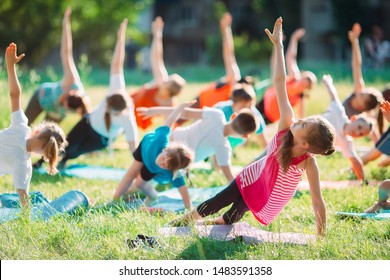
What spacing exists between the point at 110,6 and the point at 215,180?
949 inches

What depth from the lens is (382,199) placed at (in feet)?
18.3

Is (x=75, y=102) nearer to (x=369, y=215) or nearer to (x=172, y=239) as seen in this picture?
(x=172, y=239)

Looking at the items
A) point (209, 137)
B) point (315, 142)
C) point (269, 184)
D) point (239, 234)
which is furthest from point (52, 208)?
point (315, 142)

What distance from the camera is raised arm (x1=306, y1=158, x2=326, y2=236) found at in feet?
15.4

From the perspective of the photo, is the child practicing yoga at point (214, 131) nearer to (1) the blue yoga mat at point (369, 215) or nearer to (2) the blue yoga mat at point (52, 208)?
(2) the blue yoga mat at point (52, 208)

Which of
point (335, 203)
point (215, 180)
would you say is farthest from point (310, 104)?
point (335, 203)

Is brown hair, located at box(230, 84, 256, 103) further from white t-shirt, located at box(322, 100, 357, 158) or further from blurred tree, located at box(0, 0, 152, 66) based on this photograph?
blurred tree, located at box(0, 0, 152, 66)

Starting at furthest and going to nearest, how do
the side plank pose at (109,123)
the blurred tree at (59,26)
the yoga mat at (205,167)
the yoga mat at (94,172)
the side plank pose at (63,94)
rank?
the blurred tree at (59,26), the yoga mat at (205,167), the side plank pose at (63,94), the yoga mat at (94,172), the side plank pose at (109,123)

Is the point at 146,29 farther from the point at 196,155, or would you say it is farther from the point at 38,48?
the point at 196,155

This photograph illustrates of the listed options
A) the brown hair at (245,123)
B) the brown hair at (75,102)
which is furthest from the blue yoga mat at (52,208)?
the brown hair at (75,102)

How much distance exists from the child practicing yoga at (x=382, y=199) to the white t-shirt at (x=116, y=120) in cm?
265

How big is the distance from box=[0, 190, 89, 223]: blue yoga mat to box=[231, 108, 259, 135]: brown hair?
146 centimetres

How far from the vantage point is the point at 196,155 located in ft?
21.8

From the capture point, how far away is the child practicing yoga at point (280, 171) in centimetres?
448
